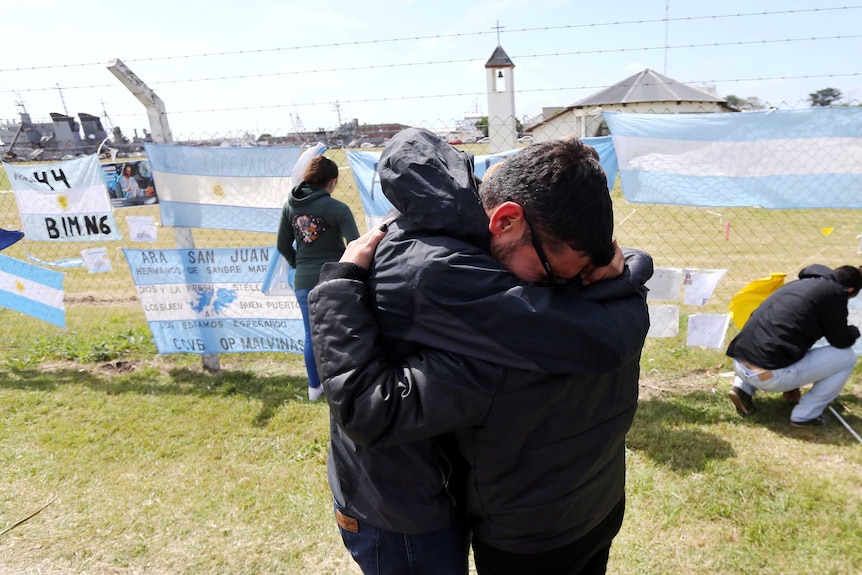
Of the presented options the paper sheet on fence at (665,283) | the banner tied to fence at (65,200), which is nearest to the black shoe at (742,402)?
the paper sheet on fence at (665,283)

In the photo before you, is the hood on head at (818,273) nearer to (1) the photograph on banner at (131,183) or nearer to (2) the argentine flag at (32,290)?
(1) the photograph on banner at (131,183)

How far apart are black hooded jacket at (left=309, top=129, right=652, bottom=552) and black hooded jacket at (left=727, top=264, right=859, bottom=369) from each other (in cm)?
298

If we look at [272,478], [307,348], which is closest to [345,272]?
[272,478]

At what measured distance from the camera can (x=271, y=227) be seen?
4.48 metres

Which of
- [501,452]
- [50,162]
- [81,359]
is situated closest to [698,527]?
[501,452]

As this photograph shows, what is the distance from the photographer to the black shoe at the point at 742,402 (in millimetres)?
3857

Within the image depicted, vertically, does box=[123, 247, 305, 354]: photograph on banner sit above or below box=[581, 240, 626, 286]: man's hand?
below

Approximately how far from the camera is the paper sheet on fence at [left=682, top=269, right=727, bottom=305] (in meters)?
4.19

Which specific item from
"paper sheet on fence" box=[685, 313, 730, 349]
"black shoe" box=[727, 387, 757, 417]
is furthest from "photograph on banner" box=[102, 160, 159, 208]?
"black shoe" box=[727, 387, 757, 417]

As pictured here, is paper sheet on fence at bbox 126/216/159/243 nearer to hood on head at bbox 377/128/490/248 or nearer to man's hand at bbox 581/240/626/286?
hood on head at bbox 377/128/490/248

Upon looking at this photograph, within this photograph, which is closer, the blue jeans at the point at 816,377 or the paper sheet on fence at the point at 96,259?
the blue jeans at the point at 816,377

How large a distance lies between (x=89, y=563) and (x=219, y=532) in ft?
1.99

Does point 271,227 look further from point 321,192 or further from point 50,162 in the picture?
point 50,162

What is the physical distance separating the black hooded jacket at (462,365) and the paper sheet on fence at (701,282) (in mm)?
3229
